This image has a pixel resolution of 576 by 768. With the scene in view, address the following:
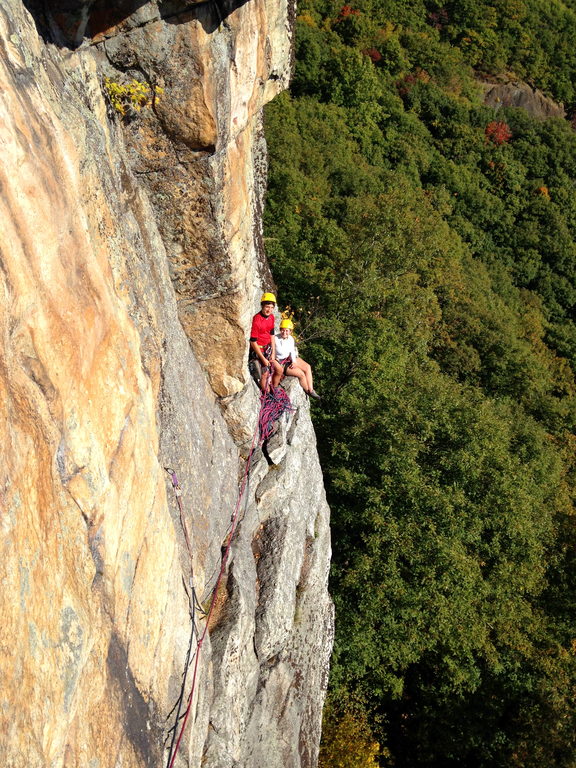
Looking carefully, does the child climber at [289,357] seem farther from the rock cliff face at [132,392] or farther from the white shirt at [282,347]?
the rock cliff face at [132,392]

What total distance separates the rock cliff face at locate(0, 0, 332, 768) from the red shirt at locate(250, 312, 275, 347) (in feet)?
2.58

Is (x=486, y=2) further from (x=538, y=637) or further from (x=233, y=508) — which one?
(x=233, y=508)

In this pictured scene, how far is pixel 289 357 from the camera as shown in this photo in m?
11.7

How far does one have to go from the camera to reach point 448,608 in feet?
55.0

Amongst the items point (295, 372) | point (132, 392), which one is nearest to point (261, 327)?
point (295, 372)

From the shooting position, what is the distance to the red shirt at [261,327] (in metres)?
10.4

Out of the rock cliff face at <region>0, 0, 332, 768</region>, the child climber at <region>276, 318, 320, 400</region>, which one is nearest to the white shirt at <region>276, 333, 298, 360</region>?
the child climber at <region>276, 318, 320, 400</region>

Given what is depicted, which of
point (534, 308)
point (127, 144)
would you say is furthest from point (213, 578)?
point (534, 308)

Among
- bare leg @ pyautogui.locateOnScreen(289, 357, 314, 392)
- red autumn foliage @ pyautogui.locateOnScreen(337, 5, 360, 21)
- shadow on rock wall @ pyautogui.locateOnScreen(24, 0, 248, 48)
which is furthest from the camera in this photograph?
red autumn foliage @ pyautogui.locateOnScreen(337, 5, 360, 21)

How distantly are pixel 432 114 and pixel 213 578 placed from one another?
42331 millimetres

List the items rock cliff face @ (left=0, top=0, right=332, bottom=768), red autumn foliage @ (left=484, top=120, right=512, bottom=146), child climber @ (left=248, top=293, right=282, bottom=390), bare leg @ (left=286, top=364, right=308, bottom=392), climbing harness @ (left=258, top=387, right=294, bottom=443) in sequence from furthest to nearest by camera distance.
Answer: red autumn foliage @ (left=484, top=120, right=512, bottom=146) < bare leg @ (left=286, top=364, right=308, bottom=392) < climbing harness @ (left=258, top=387, right=294, bottom=443) < child climber @ (left=248, top=293, right=282, bottom=390) < rock cliff face @ (left=0, top=0, right=332, bottom=768)

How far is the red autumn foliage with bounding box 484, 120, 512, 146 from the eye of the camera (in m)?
44.8

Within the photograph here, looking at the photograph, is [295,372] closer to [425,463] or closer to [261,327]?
[261,327]

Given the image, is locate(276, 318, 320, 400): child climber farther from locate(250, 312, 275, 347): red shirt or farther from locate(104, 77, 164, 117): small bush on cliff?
locate(104, 77, 164, 117): small bush on cliff
